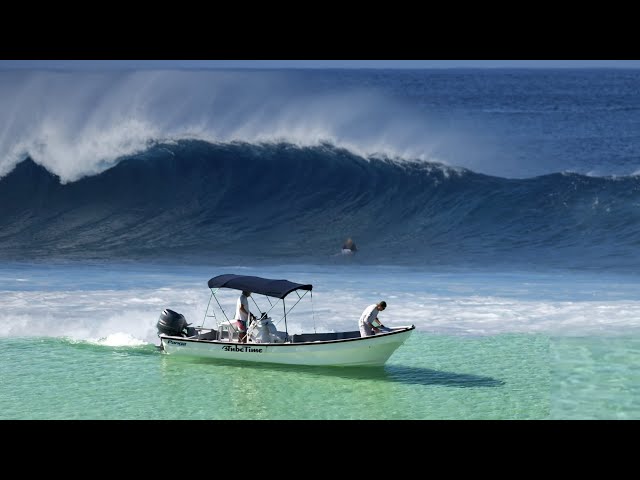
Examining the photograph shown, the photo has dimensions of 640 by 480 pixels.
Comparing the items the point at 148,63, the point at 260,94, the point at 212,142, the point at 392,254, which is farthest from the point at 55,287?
the point at 148,63

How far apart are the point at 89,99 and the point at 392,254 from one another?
16.8 m

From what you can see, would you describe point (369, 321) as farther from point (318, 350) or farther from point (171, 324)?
point (171, 324)

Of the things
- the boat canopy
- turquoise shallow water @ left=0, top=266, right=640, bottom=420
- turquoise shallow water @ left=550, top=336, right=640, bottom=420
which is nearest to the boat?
the boat canopy

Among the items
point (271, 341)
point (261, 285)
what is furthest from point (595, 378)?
point (261, 285)

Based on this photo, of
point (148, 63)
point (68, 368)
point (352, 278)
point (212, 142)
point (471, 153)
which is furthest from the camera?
point (148, 63)

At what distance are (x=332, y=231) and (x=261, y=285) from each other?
1565 centimetres

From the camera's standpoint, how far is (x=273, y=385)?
50.4ft

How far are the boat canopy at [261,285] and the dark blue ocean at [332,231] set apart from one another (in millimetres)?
1422

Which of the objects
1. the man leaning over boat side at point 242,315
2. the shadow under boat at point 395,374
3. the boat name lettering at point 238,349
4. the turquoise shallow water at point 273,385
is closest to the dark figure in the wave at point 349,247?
the turquoise shallow water at point 273,385

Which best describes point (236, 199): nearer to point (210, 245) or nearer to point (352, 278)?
point (210, 245)

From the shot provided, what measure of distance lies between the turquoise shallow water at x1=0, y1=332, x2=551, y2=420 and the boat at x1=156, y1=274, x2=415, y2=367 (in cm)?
20

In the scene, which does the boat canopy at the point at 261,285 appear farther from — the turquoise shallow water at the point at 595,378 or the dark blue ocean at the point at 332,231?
the turquoise shallow water at the point at 595,378

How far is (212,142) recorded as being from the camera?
38.4 metres

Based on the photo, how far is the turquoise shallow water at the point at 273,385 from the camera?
45.2ft
